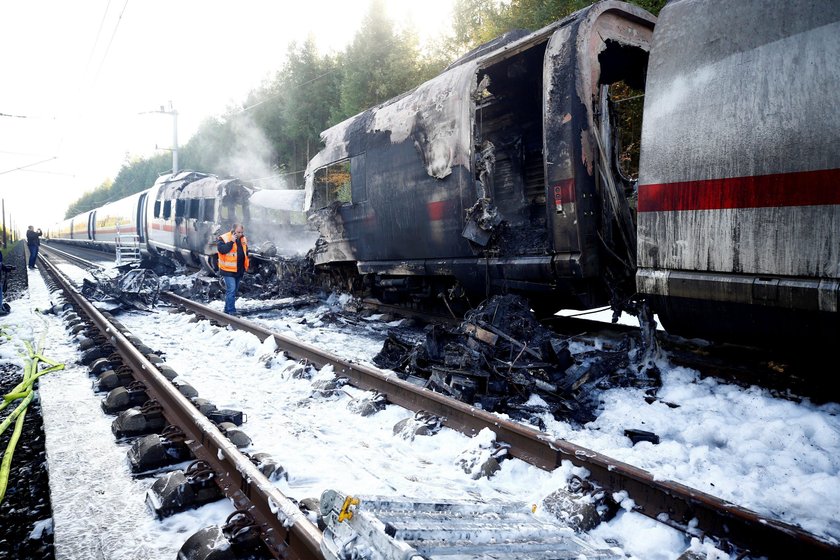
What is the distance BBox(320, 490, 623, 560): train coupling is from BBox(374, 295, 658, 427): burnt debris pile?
1.75m

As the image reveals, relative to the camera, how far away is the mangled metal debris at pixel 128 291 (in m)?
10.6

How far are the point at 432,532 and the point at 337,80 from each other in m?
31.7

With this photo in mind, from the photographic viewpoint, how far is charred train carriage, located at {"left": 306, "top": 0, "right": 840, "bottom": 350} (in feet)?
11.4

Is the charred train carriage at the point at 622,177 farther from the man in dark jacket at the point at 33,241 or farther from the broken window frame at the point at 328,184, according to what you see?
the man in dark jacket at the point at 33,241

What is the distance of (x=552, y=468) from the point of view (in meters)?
3.10

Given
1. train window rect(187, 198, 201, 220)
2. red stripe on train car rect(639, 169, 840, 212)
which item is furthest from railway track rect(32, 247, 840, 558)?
train window rect(187, 198, 201, 220)

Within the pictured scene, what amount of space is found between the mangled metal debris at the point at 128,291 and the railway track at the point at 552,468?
7.21 metres

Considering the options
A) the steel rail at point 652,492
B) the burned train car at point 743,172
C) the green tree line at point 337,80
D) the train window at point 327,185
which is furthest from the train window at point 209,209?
the burned train car at point 743,172

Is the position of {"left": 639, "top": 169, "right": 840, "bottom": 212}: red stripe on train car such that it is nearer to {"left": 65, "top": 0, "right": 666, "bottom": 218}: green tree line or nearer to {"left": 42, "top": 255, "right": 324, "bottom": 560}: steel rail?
{"left": 42, "top": 255, "right": 324, "bottom": 560}: steel rail

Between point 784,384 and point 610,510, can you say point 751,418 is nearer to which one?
point 784,384

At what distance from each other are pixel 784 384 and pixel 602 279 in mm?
1978

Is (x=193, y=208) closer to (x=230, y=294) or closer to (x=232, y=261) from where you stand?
(x=232, y=261)

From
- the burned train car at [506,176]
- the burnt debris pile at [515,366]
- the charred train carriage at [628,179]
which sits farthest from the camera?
the burned train car at [506,176]

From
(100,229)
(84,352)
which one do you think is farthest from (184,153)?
(84,352)
